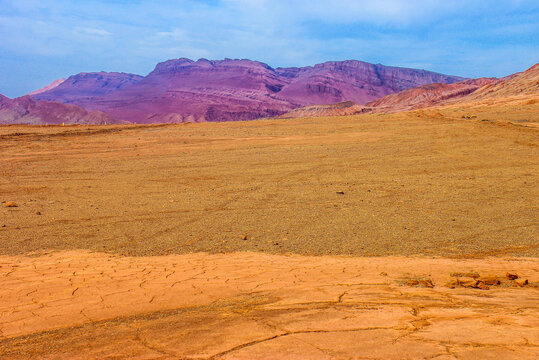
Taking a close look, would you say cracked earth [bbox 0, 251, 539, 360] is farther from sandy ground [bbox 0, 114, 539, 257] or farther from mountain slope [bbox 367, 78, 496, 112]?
mountain slope [bbox 367, 78, 496, 112]

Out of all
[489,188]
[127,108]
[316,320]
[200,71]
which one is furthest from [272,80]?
[316,320]

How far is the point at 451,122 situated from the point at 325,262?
65.7 ft

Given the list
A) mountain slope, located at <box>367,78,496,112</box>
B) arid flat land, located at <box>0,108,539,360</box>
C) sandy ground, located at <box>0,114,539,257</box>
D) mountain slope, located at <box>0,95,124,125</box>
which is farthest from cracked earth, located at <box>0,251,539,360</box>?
mountain slope, located at <box>367,78,496,112</box>

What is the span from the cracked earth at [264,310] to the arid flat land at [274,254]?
0.07 feet

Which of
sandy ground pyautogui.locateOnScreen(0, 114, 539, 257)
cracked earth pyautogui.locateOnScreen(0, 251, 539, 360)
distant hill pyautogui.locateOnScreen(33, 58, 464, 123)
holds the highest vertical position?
distant hill pyautogui.locateOnScreen(33, 58, 464, 123)

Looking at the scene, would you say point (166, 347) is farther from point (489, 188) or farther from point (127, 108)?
point (127, 108)

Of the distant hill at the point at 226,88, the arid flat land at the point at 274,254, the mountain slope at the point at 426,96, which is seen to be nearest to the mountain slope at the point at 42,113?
the distant hill at the point at 226,88

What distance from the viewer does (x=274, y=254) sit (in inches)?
261

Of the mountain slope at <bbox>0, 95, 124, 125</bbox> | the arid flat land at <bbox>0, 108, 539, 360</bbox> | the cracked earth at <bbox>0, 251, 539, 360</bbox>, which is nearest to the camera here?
the cracked earth at <bbox>0, 251, 539, 360</bbox>

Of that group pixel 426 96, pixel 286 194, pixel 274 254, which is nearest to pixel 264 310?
pixel 274 254

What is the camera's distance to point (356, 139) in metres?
20.0

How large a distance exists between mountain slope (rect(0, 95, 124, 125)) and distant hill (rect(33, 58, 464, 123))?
20333mm

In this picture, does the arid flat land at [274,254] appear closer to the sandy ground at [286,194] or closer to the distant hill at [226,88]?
the sandy ground at [286,194]

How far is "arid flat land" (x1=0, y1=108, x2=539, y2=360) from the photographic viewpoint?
3328mm
